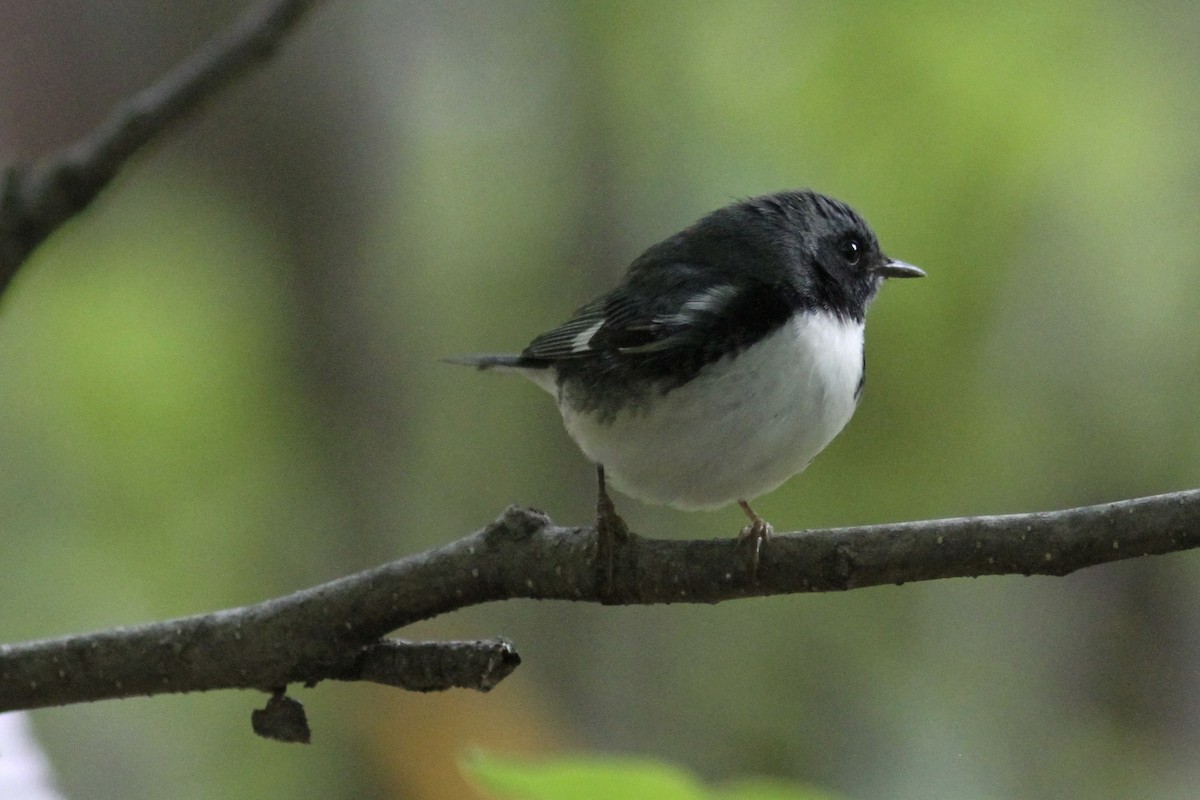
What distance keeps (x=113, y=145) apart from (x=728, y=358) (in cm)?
138

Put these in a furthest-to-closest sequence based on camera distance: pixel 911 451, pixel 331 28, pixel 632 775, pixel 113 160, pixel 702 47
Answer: pixel 331 28 < pixel 702 47 < pixel 911 451 < pixel 113 160 < pixel 632 775

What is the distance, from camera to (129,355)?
5117 mm

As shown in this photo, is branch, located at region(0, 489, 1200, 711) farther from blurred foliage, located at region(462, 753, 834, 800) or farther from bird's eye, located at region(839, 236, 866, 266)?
bird's eye, located at region(839, 236, 866, 266)

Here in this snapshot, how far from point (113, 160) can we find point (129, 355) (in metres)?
3.68

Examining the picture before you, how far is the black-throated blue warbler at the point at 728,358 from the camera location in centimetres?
258

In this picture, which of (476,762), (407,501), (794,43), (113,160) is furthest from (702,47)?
(476,762)

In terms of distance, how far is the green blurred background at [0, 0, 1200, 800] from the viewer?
15.1ft

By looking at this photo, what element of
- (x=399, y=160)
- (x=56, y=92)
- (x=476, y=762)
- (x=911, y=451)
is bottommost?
(x=911, y=451)

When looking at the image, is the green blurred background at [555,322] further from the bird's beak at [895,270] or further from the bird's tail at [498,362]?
the bird's tail at [498,362]

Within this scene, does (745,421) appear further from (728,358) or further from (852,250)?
(852,250)

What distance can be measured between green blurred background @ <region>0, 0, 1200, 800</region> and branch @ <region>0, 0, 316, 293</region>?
9.52ft

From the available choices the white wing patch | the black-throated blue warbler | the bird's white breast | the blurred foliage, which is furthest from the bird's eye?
the blurred foliage

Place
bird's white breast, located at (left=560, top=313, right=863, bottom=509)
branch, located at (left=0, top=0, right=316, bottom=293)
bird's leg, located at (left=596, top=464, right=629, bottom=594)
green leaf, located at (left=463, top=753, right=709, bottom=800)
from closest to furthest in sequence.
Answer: green leaf, located at (left=463, top=753, right=709, bottom=800), branch, located at (left=0, top=0, right=316, bottom=293), bird's leg, located at (left=596, top=464, right=629, bottom=594), bird's white breast, located at (left=560, top=313, right=863, bottom=509)

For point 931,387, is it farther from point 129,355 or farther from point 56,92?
point 56,92
